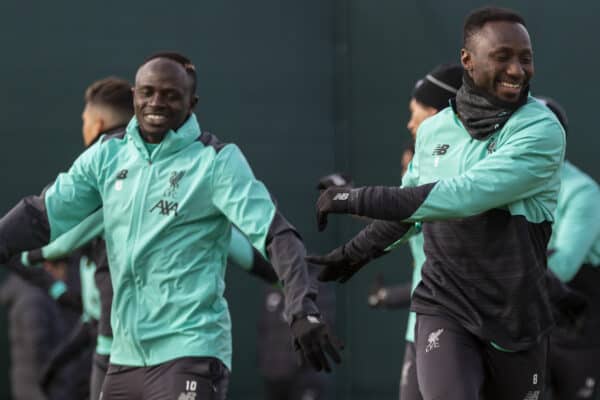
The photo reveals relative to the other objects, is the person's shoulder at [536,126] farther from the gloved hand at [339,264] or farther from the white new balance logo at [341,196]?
the gloved hand at [339,264]

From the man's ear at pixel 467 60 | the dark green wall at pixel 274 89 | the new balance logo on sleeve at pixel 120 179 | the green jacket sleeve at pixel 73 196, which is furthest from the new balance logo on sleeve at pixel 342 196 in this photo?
the dark green wall at pixel 274 89

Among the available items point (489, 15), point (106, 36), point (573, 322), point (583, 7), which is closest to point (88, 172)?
point (489, 15)

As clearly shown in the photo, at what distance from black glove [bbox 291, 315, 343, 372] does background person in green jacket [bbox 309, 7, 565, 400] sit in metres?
0.37

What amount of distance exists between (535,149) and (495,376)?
2.66 ft

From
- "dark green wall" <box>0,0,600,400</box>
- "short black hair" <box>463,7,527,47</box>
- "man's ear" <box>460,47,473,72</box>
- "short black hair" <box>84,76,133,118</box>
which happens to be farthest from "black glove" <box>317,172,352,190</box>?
"dark green wall" <box>0,0,600,400</box>

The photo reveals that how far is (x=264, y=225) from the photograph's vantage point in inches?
193

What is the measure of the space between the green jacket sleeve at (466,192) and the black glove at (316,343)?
0.41 metres

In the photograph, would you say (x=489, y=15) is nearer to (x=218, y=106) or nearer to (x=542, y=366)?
(x=542, y=366)

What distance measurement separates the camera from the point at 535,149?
179 inches

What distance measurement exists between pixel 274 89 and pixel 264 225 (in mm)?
6936

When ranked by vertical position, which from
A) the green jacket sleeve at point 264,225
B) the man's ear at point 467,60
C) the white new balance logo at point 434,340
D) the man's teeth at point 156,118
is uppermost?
the man's ear at point 467,60

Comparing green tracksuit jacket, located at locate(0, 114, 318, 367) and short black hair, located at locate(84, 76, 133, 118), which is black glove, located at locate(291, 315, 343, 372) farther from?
short black hair, located at locate(84, 76, 133, 118)

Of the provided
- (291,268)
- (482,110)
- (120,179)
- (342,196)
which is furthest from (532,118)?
(120,179)

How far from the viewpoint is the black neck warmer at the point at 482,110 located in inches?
185
